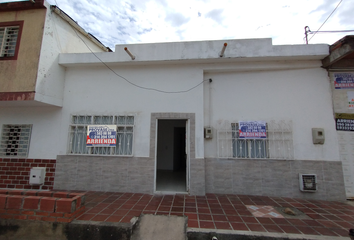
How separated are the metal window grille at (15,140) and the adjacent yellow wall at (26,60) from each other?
4.61 feet

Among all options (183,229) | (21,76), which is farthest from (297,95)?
(21,76)

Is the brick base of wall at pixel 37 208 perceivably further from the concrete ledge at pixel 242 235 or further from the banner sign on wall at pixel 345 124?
the banner sign on wall at pixel 345 124

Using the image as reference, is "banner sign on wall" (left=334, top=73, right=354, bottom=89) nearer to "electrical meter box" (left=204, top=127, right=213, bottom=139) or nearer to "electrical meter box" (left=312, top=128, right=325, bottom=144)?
"electrical meter box" (left=312, top=128, right=325, bottom=144)

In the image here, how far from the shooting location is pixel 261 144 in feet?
16.1

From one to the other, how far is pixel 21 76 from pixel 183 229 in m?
5.74

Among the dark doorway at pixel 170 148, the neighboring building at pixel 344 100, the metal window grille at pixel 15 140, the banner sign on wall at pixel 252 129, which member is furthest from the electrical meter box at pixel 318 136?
the metal window grille at pixel 15 140

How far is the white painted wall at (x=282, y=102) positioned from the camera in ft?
15.7

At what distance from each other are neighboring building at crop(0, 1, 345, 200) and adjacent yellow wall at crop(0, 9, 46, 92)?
1.44ft

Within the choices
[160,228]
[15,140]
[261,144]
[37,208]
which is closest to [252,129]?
[261,144]

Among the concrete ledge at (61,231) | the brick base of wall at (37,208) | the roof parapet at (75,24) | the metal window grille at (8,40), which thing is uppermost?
the roof parapet at (75,24)

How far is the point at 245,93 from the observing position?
5.14m

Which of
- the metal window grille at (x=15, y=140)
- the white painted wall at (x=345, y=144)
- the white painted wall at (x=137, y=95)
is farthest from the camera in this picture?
the metal window grille at (x=15, y=140)

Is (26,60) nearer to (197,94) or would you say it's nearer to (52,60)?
(52,60)

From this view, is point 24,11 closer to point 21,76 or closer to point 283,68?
point 21,76
